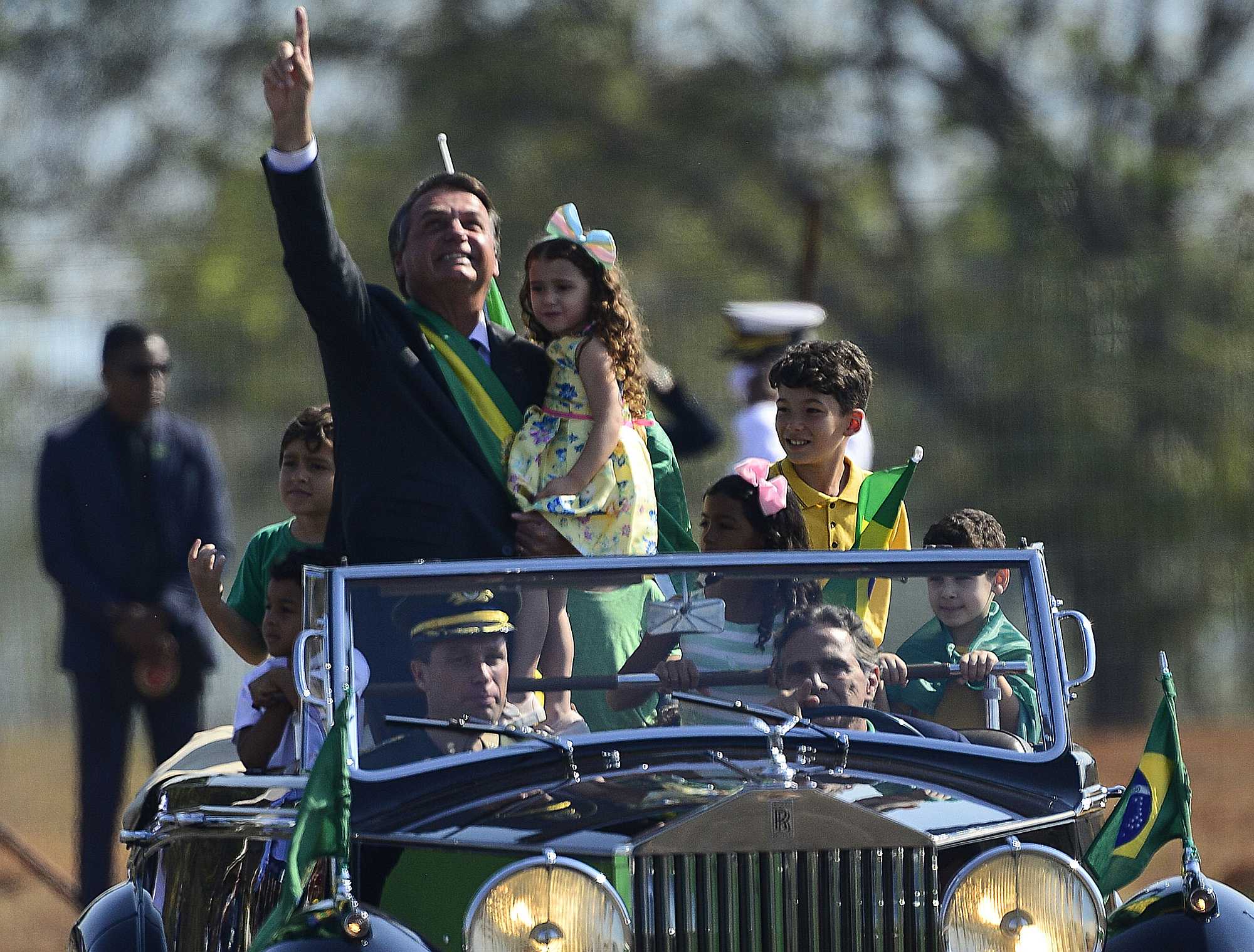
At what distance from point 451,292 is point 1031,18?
41.5 ft

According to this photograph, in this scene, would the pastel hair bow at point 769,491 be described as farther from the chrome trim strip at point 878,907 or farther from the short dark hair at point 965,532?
the chrome trim strip at point 878,907

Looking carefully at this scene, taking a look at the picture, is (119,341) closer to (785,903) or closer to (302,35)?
(302,35)

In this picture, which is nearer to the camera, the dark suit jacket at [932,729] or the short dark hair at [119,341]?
the dark suit jacket at [932,729]

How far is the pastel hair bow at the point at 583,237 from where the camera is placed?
4.70 meters

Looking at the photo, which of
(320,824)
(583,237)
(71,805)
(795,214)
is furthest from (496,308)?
(795,214)

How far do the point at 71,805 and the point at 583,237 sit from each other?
6834 mm

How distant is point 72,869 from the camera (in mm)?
9656

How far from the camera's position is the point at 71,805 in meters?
10.4

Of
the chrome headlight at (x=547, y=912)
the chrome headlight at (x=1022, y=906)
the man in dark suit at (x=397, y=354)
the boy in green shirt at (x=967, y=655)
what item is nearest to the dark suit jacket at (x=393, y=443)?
the man in dark suit at (x=397, y=354)

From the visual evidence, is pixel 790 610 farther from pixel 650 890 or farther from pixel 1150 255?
pixel 1150 255

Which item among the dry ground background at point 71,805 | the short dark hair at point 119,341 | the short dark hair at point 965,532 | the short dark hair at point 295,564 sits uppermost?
the short dark hair at point 119,341

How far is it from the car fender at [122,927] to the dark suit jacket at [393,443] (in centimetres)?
87

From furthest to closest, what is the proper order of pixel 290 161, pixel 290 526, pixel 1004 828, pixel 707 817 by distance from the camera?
1. pixel 290 526
2. pixel 290 161
3. pixel 1004 828
4. pixel 707 817

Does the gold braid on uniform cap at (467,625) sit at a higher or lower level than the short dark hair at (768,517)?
lower
